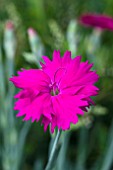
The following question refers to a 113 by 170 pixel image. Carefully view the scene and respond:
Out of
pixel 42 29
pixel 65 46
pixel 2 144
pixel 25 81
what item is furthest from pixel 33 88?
pixel 42 29

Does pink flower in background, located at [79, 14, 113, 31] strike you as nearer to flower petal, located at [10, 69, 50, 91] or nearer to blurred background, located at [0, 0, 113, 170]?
blurred background, located at [0, 0, 113, 170]

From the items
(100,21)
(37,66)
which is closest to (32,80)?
(100,21)

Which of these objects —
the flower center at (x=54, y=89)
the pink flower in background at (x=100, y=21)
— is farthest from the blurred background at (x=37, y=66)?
the flower center at (x=54, y=89)

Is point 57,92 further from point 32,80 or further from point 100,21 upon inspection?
point 100,21

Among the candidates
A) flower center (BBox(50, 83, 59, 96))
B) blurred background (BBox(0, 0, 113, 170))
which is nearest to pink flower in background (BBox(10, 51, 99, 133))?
flower center (BBox(50, 83, 59, 96))

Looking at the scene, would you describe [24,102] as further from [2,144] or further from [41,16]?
[41,16]

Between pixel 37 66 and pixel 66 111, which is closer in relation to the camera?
pixel 66 111
